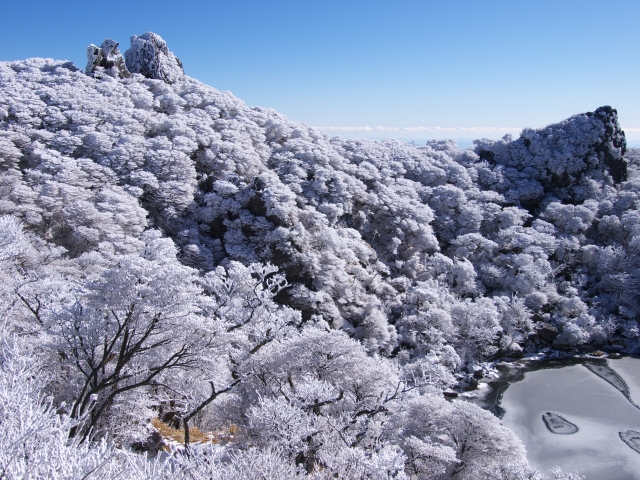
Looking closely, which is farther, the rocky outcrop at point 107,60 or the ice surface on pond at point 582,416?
the rocky outcrop at point 107,60

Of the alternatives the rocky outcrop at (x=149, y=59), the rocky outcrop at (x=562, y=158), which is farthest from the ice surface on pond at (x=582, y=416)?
the rocky outcrop at (x=149, y=59)

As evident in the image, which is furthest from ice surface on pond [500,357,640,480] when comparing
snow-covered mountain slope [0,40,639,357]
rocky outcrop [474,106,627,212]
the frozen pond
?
rocky outcrop [474,106,627,212]

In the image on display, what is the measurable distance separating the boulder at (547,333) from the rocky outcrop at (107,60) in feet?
185

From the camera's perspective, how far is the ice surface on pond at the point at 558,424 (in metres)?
24.1

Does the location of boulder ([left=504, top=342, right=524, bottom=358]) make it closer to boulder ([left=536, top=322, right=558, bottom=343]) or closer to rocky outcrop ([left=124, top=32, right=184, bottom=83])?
boulder ([left=536, top=322, right=558, bottom=343])

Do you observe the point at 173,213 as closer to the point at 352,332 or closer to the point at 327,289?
the point at 327,289

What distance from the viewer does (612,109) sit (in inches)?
2240

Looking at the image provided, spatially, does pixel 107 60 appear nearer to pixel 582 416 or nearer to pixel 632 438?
pixel 582 416

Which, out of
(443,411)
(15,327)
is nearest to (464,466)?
(443,411)

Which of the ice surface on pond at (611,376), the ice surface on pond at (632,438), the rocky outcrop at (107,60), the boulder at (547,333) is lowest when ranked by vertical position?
the ice surface on pond at (611,376)

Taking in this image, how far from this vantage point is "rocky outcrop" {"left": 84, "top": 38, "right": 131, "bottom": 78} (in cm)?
4775

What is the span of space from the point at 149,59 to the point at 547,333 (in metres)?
58.4

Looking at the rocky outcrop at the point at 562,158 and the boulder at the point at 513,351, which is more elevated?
the rocky outcrop at the point at 562,158

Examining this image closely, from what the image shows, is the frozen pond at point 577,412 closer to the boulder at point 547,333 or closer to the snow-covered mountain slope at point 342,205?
the boulder at point 547,333
